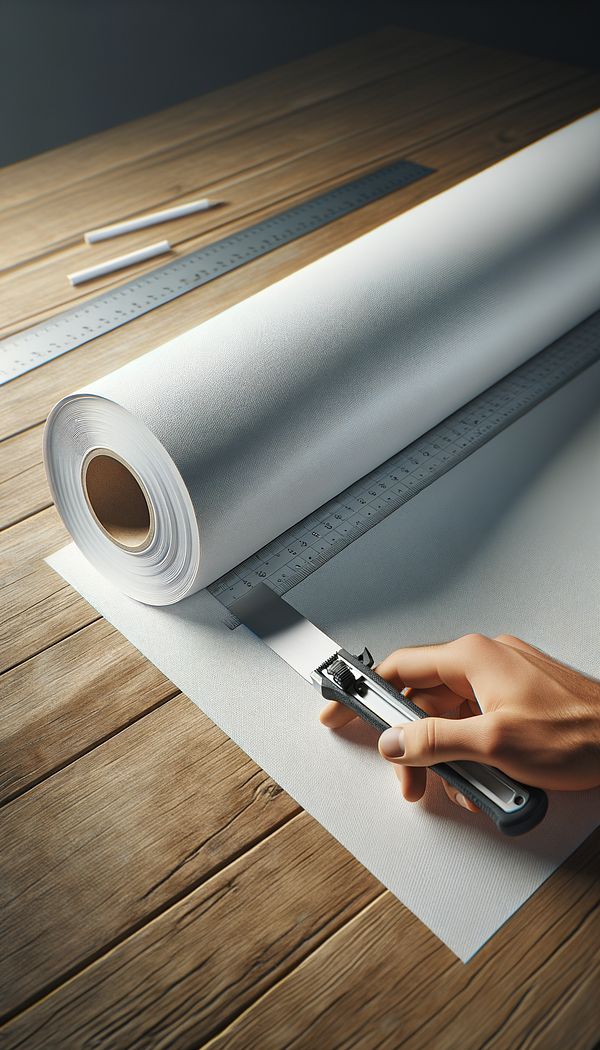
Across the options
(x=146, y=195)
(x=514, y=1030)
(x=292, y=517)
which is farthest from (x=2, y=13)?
(x=514, y=1030)

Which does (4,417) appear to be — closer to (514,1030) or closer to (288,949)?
(288,949)

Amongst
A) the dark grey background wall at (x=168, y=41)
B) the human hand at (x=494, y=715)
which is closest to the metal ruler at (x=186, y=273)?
the human hand at (x=494, y=715)

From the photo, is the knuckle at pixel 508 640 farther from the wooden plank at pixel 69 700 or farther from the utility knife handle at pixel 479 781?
the wooden plank at pixel 69 700

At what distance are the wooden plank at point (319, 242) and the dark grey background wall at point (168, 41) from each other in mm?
1723

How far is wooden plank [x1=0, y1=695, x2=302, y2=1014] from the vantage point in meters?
0.71

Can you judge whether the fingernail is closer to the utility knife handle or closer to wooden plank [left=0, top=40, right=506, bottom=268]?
the utility knife handle

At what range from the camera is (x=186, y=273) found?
1.57 metres

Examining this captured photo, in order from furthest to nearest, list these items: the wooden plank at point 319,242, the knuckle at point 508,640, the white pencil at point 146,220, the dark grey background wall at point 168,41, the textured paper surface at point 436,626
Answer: the dark grey background wall at point 168,41
the white pencil at point 146,220
the wooden plank at point 319,242
the knuckle at point 508,640
the textured paper surface at point 436,626

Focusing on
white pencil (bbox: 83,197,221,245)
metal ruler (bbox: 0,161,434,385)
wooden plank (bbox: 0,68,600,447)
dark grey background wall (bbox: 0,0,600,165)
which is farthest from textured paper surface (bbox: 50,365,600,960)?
dark grey background wall (bbox: 0,0,600,165)

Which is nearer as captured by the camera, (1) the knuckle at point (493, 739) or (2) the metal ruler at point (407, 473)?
(1) the knuckle at point (493, 739)

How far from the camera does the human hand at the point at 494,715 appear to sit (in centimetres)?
74

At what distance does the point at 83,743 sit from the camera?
860 mm

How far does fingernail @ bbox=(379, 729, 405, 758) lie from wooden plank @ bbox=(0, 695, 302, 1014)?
107 mm

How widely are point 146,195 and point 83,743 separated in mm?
1346
